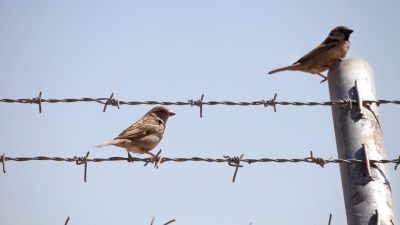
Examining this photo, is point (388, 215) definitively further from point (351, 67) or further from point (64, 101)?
point (64, 101)

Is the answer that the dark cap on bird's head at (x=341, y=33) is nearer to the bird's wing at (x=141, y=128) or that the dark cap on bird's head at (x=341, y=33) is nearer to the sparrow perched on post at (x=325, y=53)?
the sparrow perched on post at (x=325, y=53)

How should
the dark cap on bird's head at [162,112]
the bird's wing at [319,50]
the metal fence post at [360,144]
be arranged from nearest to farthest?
the metal fence post at [360,144]
the dark cap on bird's head at [162,112]
the bird's wing at [319,50]

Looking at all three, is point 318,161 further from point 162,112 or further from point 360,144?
point 162,112

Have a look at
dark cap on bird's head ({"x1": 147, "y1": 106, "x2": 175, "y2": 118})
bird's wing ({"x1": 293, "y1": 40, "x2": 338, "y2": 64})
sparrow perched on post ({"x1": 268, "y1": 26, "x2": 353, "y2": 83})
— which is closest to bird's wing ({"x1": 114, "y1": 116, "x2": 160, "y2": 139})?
dark cap on bird's head ({"x1": 147, "y1": 106, "x2": 175, "y2": 118})

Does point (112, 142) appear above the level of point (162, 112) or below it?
below

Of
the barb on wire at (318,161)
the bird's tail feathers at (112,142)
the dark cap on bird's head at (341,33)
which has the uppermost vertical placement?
the dark cap on bird's head at (341,33)

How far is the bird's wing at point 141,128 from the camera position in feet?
20.8

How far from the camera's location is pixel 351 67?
3676 mm

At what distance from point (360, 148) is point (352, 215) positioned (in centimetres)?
48

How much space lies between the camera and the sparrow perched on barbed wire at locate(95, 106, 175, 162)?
6.28m

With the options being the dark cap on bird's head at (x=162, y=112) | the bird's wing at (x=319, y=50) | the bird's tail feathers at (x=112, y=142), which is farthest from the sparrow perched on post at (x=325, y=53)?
the bird's tail feathers at (x=112, y=142)

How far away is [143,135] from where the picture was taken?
256 inches

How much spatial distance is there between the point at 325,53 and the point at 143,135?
10.3 ft

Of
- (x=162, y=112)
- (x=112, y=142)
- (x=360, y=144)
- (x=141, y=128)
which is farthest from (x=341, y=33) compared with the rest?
(x=360, y=144)
